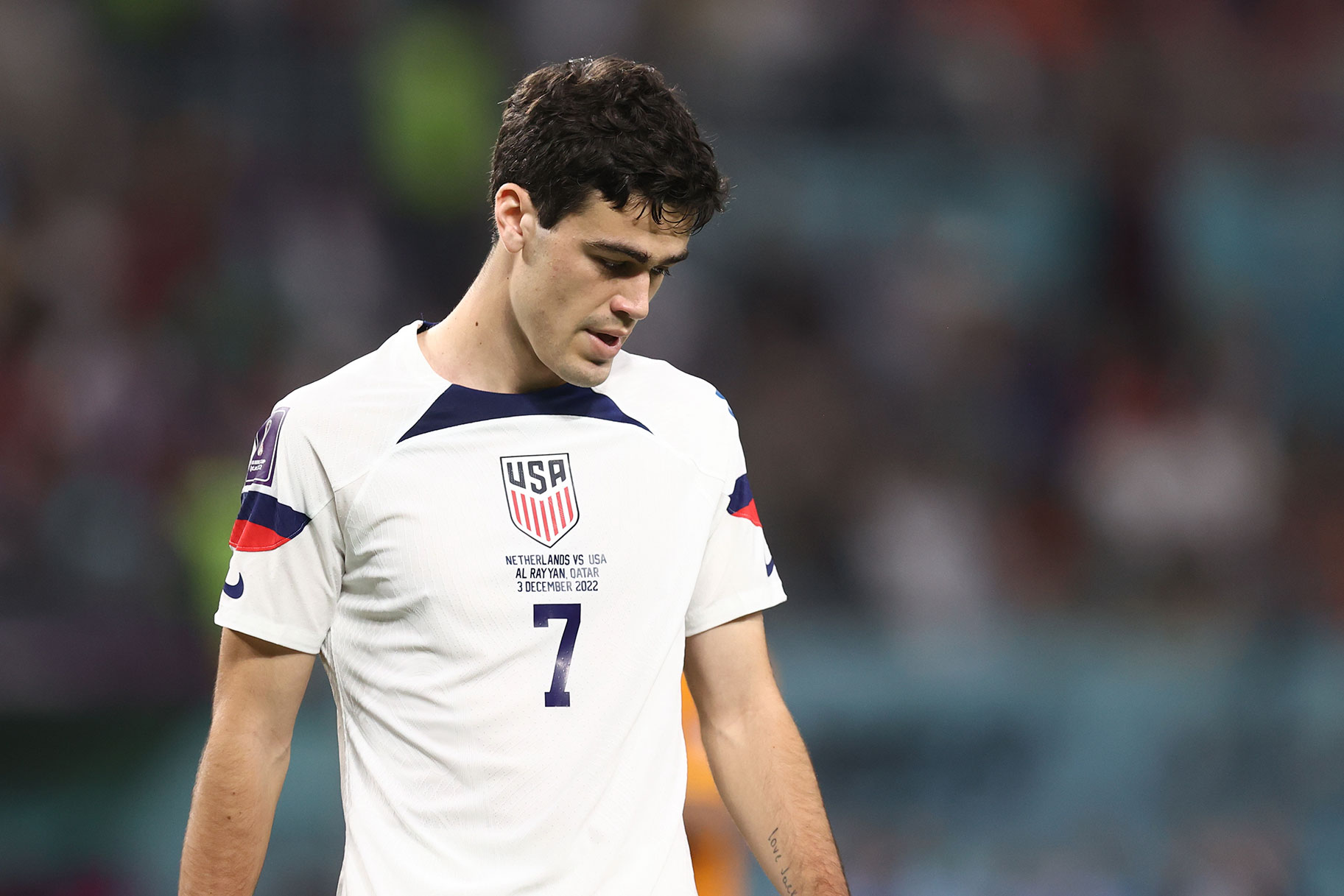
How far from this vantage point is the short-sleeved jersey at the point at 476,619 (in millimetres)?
2109

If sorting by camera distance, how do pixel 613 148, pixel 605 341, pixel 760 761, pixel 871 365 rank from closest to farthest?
pixel 613 148
pixel 605 341
pixel 760 761
pixel 871 365

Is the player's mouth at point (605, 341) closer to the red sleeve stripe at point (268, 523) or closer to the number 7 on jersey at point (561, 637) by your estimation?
the number 7 on jersey at point (561, 637)

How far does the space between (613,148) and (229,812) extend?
1.12m

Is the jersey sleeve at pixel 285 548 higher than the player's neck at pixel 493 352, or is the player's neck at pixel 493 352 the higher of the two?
the player's neck at pixel 493 352

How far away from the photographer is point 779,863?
225 centimetres

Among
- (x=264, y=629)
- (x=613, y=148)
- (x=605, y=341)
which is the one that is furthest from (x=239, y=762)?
(x=613, y=148)

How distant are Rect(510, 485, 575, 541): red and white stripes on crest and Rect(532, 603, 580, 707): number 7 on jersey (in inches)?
4.3

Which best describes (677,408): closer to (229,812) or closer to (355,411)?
(355,411)

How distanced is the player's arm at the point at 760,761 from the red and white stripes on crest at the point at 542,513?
0.31m

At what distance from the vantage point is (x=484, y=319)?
7.49ft

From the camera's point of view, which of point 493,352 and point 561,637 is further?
point 493,352

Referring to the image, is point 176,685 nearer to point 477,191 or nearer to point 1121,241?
point 477,191

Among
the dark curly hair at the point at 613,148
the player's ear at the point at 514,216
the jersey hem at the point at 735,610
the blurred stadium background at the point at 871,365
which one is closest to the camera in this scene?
the dark curly hair at the point at 613,148

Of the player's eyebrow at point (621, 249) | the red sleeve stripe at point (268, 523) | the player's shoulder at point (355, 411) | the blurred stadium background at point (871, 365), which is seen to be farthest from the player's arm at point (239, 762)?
the blurred stadium background at point (871, 365)
